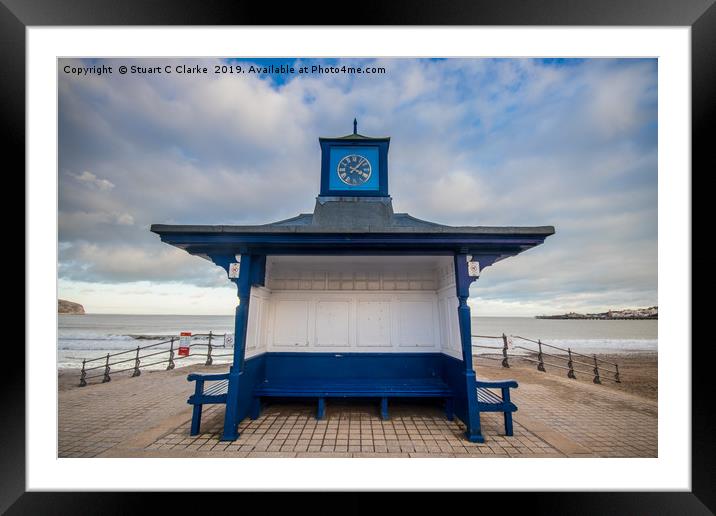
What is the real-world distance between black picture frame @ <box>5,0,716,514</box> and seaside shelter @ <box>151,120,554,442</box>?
1.66 metres

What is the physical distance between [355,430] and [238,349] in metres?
2.23

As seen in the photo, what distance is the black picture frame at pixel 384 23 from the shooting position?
112 inches

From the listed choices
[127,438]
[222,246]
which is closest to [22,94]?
[222,246]

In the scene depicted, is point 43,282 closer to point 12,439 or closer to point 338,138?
point 12,439

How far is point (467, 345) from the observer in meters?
4.74

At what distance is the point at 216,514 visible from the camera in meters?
2.84

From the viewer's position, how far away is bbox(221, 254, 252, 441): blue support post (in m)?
4.44

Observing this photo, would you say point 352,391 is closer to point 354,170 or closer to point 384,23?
point 354,170

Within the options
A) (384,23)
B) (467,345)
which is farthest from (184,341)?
(384,23)

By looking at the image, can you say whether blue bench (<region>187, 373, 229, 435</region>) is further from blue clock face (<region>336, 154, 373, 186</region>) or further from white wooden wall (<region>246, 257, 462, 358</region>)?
blue clock face (<region>336, 154, 373, 186</region>)

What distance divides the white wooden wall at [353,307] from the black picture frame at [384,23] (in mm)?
3315

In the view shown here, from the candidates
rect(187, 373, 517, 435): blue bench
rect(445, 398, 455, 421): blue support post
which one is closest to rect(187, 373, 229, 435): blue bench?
rect(187, 373, 517, 435): blue bench

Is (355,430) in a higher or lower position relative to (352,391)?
lower

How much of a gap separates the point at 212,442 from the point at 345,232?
12.0 feet
